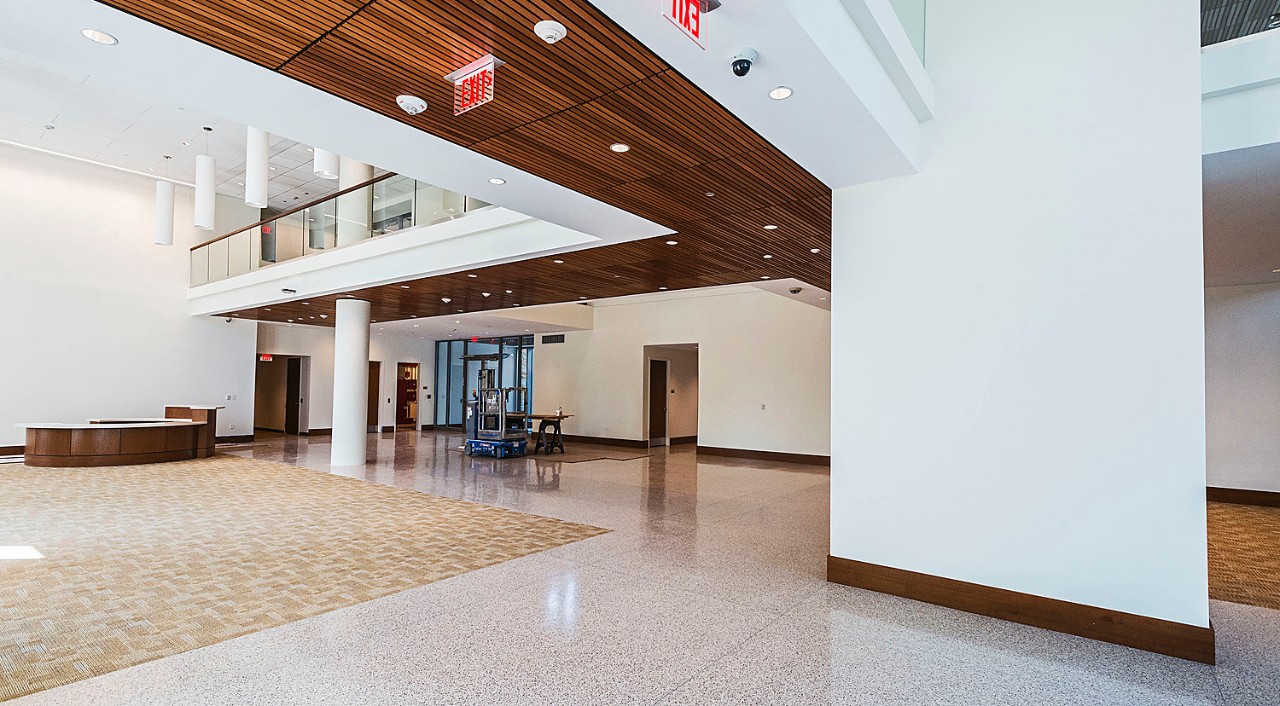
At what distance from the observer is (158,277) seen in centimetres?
1506

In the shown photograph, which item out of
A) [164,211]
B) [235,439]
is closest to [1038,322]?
[164,211]

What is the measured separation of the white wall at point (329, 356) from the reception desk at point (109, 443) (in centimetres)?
547

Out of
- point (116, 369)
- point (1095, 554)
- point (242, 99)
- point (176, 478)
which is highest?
point (242, 99)

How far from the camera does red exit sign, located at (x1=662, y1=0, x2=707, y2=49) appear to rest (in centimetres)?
262

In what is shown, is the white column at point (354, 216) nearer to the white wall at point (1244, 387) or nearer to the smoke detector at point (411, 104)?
the smoke detector at point (411, 104)

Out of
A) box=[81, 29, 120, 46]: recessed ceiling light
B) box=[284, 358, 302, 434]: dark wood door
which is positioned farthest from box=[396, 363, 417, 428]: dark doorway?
box=[81, 29, 120, 46]: recessed ceiling light

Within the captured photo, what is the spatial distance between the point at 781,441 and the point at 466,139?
11.0 m

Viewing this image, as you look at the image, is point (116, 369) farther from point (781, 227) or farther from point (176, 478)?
point (781, 227)

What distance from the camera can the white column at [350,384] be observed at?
39.1 ft

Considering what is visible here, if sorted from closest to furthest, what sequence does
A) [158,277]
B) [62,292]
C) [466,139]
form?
1. [466,139]
2. [62,292]
3. [158,277]

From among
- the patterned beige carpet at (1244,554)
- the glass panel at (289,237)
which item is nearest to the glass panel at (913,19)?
the patterned beige carpet at (1244,554)

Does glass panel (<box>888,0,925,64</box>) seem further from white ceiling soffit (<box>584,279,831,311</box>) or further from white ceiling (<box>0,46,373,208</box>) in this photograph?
white ceiling (<box>0,46,373,208</box>)

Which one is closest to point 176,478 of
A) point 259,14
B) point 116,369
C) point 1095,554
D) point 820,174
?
point 116,369

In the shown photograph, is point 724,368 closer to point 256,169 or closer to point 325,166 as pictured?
point 325,166
